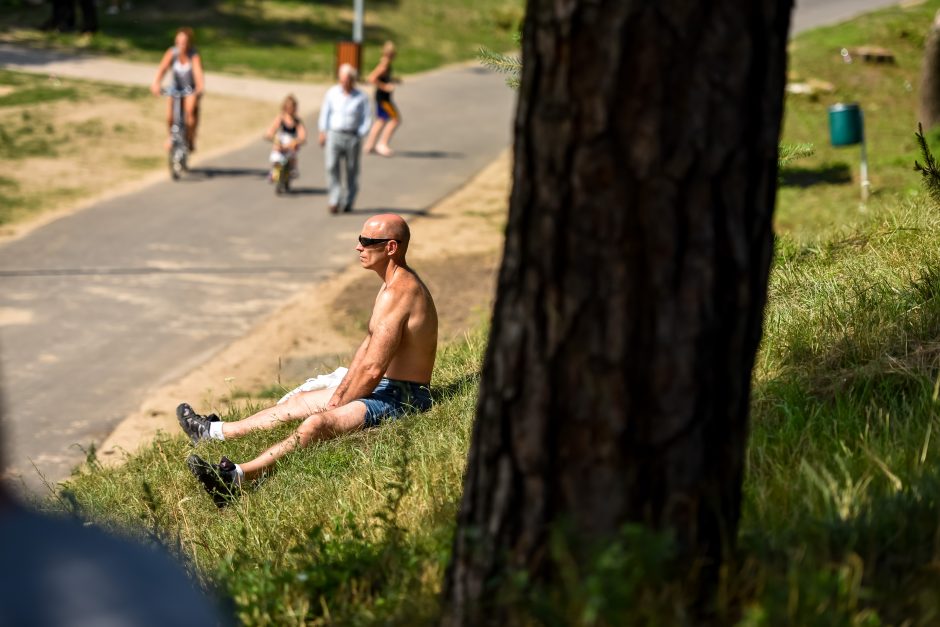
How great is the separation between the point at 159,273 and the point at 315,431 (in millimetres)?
6989

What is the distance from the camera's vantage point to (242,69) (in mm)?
27609

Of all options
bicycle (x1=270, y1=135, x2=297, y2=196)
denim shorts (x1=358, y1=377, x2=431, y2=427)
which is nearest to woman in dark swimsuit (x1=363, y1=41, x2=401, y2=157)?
bicycle (x1=270, y1=135, x2=297, y2=196)

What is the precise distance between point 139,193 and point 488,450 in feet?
47.6

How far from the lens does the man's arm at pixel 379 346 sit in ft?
23.0

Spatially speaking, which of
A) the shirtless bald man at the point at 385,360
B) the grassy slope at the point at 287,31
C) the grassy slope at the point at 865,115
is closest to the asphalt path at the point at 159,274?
the shirtless bald man at the point at 385,360

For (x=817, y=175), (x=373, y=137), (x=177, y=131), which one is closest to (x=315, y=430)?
(x=177, y=131)

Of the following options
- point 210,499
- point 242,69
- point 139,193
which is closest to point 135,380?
point 210,499

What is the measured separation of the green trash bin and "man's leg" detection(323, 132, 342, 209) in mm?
6198

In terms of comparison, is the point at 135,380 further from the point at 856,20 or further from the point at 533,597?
the point at 856,20

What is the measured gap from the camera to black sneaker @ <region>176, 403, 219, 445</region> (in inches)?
308

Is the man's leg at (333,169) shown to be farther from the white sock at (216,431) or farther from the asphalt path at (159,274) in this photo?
the white sock at (216,431)

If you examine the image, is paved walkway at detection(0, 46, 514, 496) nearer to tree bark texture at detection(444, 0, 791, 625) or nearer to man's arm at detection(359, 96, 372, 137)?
man's arm at detection(359, 96, 372, 137)

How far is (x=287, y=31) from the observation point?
3303 centimetres

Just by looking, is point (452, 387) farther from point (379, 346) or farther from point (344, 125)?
point (344, 125)
